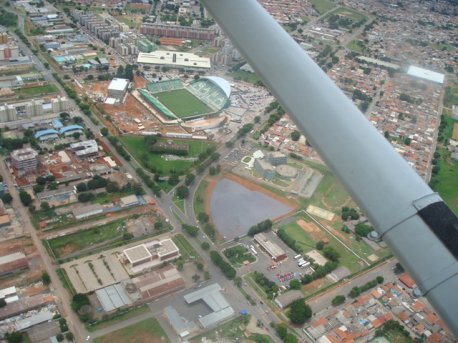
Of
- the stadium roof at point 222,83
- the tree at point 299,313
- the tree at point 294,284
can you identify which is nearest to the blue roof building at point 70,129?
the stadium roof at point 222,83

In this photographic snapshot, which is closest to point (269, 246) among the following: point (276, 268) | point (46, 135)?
point (276, 268)

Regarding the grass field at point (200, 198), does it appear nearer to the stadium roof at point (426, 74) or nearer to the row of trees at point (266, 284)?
the row of trees at point (266, 284)

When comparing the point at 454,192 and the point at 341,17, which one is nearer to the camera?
the point at 454,192

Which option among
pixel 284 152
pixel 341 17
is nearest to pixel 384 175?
pixel 284 152

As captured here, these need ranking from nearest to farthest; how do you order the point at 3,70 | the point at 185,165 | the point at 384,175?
the point at 384,175 → the point at 185,165 → the point at 3,70

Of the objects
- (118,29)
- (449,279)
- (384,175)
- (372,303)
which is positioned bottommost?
(372,303)

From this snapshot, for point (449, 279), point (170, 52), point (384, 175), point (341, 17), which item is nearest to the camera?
point (449, 279)

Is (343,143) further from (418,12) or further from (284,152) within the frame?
(418,12)

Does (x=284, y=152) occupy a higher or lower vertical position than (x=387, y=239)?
lower
